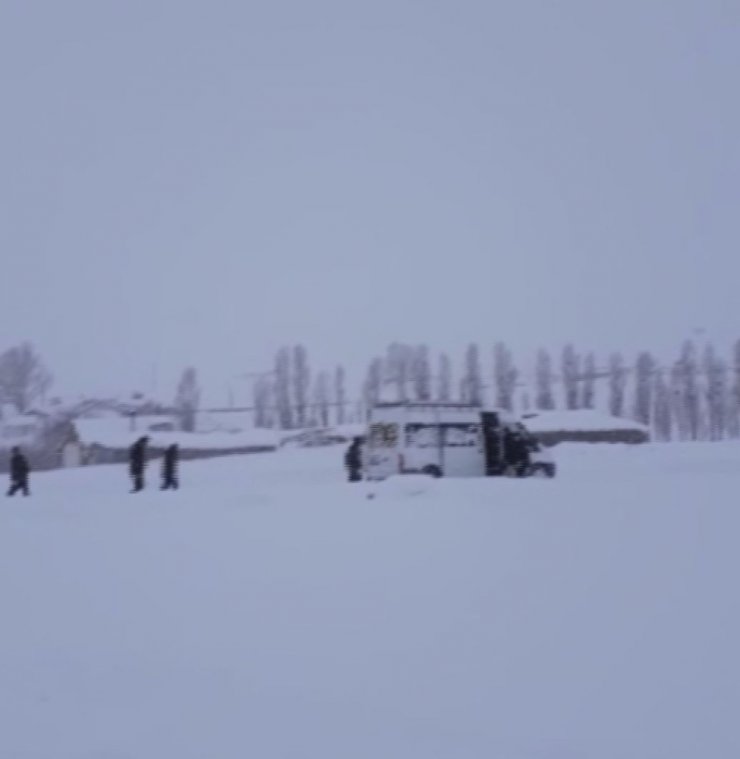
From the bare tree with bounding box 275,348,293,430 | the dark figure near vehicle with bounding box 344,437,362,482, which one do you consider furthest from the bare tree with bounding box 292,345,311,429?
the dark figure near vehicle with bounding box 344,437,362,482

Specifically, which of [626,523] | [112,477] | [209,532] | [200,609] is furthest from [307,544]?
[112,477]

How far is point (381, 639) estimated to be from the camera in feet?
25.9

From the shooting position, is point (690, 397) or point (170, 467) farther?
point (690, 397)

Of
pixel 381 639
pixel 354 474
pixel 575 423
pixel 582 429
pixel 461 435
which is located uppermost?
pixel 461 435

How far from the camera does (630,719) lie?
237 inches

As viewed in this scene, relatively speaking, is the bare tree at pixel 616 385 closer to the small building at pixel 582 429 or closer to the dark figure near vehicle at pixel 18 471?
the small building at pixel 582 429

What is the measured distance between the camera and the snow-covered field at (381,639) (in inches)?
231

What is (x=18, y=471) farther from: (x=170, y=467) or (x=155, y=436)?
(x=155, y=436)

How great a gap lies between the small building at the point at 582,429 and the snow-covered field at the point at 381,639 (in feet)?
183

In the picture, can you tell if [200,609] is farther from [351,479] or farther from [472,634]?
[351,479]

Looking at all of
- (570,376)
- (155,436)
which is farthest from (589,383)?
(155,436)

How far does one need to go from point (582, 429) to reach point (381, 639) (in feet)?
214

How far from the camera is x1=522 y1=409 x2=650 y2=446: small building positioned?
230ft

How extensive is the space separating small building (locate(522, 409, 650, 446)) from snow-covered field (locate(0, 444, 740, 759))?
183 feet
